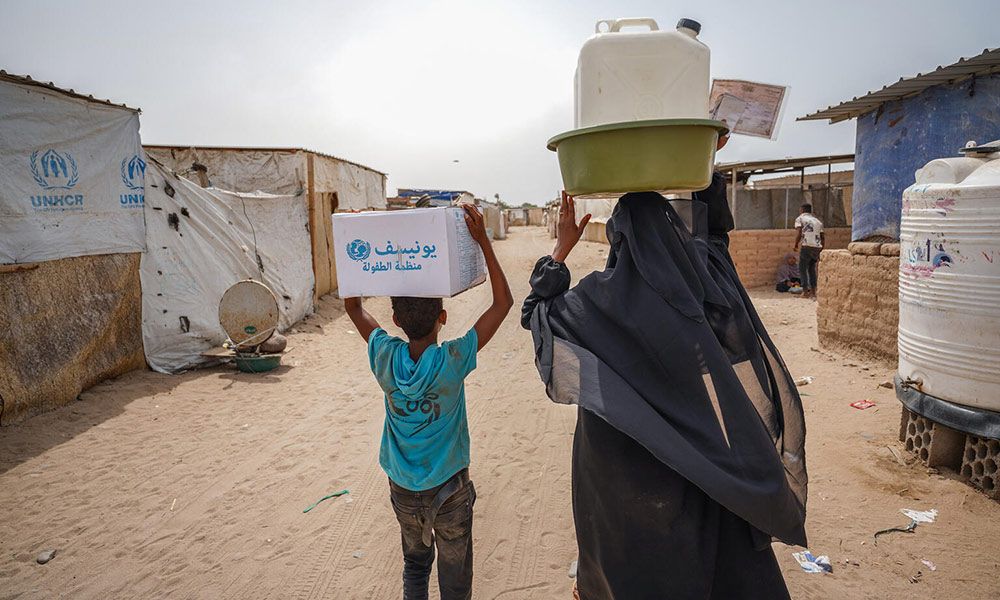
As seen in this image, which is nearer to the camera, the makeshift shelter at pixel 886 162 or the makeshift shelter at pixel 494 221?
the makeshift shelter at pixel 886 162

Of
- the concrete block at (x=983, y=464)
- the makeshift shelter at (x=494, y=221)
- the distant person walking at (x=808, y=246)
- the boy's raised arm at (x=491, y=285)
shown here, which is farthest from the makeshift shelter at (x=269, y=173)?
the makeshift shelter at (x=494, y=221)

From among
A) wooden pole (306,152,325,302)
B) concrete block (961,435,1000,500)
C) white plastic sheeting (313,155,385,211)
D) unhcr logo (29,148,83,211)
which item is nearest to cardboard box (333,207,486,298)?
concrete block (961,435,1000,500)

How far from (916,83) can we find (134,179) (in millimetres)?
8214

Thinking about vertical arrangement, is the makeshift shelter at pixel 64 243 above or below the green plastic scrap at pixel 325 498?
above

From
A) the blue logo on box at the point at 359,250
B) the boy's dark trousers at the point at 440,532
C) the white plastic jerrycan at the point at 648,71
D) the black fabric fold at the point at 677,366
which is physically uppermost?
the white plastic jerrycan at the point at 648,71

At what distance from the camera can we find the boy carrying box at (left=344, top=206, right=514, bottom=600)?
2.00m

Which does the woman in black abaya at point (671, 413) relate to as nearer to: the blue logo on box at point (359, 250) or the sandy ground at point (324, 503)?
the blue logo on box at point (359, 250)

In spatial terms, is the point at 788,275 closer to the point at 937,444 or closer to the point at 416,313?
the point at 937,444

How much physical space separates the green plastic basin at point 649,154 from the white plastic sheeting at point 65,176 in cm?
584

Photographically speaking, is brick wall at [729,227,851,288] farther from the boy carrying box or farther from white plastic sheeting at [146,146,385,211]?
the boy carrying box

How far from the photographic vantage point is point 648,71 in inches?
70.9

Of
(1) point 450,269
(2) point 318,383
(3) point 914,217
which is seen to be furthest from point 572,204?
(2) point 318,383

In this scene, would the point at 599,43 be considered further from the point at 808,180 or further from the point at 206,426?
the point at 808,180

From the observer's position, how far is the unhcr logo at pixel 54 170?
5.43 metres
